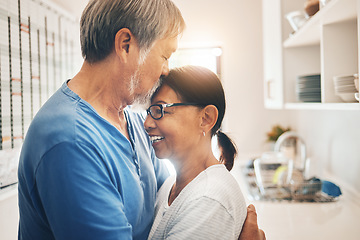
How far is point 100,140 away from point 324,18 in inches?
45.7

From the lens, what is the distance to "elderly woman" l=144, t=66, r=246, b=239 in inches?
36.7

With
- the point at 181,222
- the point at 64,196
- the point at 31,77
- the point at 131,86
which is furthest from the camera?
the point at 31,77

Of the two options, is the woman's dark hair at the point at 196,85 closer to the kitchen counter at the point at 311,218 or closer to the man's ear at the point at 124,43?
the man's ear at the point at 124,43

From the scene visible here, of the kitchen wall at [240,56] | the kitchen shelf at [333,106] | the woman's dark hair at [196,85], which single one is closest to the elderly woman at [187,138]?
the woman's dark hair at [196,85]

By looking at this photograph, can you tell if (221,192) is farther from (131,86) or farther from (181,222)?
(131,86)

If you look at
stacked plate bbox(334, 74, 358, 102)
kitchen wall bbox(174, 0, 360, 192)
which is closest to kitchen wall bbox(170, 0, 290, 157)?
kitchen wall bbox(174, 0, 360, 192)

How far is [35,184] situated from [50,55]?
4.44ft

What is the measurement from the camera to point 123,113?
3.76 feet

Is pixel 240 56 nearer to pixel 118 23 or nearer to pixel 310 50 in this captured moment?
pixel 310 50

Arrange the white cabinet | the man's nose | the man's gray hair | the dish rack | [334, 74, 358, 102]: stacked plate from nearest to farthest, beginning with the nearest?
the man's gray hair → the man's nose → [334, 74, 358, 102]: stacked plate → the white cabinet → the dish rack

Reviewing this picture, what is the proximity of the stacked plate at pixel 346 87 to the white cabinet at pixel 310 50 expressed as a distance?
0.05 metres

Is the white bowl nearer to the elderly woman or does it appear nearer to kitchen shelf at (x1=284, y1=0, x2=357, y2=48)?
kitchen shelf at (x1=284, y1=0, x2=357, y2=48)

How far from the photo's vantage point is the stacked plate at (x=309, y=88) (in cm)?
176

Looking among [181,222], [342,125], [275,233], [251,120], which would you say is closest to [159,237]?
[181,222]
